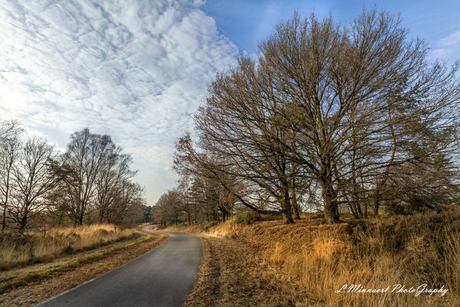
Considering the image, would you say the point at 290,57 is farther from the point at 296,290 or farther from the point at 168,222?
the point at 168,222

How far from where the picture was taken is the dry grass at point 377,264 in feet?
11.8

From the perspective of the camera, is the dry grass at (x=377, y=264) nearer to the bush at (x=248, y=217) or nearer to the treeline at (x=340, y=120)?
the treeline at (x=340, y=120)

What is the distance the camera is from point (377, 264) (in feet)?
15.1

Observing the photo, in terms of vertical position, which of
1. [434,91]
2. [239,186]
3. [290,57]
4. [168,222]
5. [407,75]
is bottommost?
[168,222]

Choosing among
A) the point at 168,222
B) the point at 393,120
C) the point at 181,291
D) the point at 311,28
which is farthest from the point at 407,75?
the point at 168,222

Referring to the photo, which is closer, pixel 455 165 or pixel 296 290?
pixel 296 290

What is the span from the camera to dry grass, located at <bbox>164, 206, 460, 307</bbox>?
3.60 meters

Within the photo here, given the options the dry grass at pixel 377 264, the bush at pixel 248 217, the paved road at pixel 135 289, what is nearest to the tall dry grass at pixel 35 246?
the paved road at pixel 135 289

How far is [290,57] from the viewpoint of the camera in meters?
7.79

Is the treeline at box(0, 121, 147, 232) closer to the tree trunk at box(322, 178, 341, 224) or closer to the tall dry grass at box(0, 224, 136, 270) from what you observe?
the tall dry grass at box(0, 224, 136, 270)

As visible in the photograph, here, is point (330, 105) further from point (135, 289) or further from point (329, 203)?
point (135, 289)

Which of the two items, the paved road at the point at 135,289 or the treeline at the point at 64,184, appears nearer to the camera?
the paved road at the point at 135,289

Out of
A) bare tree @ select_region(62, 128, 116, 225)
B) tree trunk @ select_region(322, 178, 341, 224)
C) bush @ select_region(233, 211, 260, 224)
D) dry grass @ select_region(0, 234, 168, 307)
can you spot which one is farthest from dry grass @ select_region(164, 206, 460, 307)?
bare tree @ select_region(62, 128, 116, 225)

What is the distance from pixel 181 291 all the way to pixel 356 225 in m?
5.94
